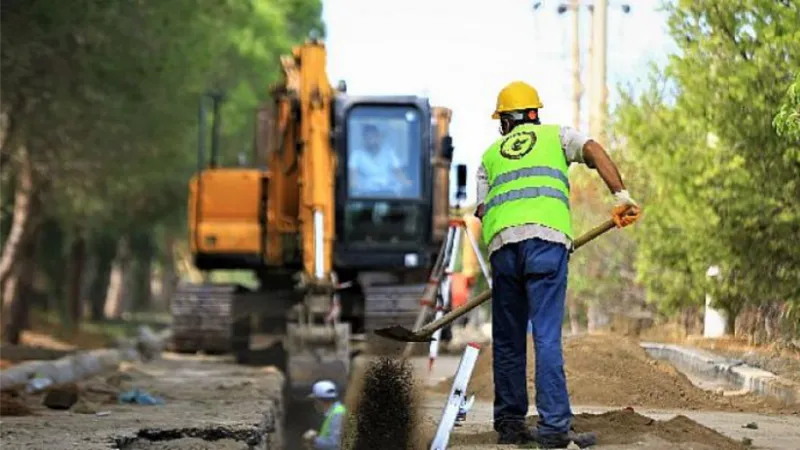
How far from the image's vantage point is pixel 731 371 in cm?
1614

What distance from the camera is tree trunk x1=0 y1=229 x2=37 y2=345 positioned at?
40.2 m

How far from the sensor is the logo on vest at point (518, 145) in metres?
9.70

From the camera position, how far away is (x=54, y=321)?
189 ft

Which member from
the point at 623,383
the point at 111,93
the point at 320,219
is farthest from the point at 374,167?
the point at 623,383

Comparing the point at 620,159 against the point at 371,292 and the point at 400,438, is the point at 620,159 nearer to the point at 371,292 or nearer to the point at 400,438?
the point at 371,292

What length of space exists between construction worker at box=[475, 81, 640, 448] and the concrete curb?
13.6 ft

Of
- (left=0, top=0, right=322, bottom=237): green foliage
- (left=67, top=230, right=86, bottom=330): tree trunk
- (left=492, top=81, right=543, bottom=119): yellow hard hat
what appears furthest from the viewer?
(left=67, top=230, right=86, bottom=330): tree trunk

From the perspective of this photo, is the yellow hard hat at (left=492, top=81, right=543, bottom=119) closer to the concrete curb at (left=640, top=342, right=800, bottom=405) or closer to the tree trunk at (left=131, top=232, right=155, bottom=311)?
the concrete curb at (left=640, top=342, right=800, bottom=405)

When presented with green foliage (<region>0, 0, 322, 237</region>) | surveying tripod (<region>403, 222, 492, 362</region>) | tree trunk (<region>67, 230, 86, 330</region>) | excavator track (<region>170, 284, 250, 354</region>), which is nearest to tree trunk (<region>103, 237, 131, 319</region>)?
tree trunk (<region>67, 230, 86, 330</region>)

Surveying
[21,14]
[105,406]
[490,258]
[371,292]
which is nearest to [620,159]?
[371,292]

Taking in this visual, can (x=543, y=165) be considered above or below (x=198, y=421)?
above

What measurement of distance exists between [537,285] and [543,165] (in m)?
0.66

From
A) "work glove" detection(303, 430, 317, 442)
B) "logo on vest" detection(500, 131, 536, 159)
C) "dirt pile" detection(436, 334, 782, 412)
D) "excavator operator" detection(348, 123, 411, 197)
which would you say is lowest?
"work glove" detection(303, 430, 317, 442)

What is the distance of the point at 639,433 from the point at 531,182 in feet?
5.02
